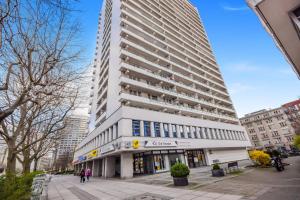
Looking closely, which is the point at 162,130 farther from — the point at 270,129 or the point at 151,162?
the point at 270,129

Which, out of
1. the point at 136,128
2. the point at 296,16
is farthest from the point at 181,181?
the point at 136,128

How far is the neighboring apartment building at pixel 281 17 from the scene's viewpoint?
4.44 metres

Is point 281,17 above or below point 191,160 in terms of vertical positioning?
above

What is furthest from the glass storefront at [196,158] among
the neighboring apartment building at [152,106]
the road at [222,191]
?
the road at [222,191]

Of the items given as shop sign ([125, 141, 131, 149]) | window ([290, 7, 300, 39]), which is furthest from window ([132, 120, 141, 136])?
window ([290, 7, 300, 39])

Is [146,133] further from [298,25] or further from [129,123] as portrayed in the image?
[298,25]

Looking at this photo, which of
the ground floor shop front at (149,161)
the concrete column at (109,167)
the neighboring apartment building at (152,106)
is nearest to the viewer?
the ground floor shop front at (149,161)

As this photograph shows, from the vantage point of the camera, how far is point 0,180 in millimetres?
6945

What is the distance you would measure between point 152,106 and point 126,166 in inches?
398

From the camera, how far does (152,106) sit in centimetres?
2544

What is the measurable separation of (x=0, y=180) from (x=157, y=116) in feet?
60.1

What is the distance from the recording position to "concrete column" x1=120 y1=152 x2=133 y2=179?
19094mm

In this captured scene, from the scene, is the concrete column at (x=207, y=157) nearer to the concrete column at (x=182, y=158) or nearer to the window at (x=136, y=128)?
the concrete column at (x=182, y=158)

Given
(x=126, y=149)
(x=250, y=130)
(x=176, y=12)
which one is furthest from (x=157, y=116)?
(x=250, y=130)
